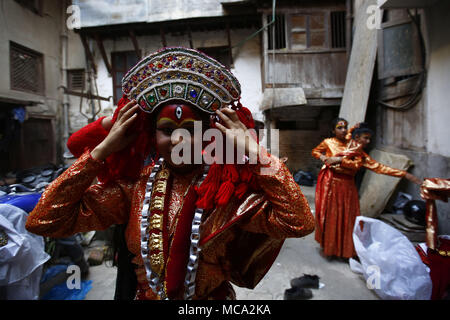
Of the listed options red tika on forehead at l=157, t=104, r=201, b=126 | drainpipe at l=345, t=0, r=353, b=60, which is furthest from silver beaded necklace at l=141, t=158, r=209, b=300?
drainpipe at l=345, t=0, r=353, b=60

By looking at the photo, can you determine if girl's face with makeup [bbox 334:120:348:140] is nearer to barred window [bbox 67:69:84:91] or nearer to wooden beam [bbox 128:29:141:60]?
wooden beam [bbox 128:29:141:60]

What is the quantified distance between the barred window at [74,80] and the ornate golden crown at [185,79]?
10791 mm

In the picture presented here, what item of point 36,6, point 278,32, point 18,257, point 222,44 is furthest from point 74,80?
point 18,257

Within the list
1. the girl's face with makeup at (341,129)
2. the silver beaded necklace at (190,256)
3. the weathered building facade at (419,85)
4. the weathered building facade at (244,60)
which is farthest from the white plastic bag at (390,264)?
the silver beaded necklace at (190,256)

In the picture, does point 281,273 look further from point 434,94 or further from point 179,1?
point 179,1

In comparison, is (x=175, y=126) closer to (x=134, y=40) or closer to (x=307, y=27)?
(x=307, y=27)

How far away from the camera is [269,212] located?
0.98 metres

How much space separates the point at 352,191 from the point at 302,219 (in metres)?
3.38

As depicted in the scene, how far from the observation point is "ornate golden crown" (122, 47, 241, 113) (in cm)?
100

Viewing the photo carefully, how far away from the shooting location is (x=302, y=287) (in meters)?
3.14

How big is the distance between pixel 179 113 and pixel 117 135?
0.89ft

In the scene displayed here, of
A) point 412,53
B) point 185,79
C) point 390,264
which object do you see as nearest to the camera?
point 185,79

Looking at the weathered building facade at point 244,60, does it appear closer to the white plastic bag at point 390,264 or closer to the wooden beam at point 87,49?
the wooden beam at point 87,49

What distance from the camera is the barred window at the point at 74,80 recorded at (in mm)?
9906
